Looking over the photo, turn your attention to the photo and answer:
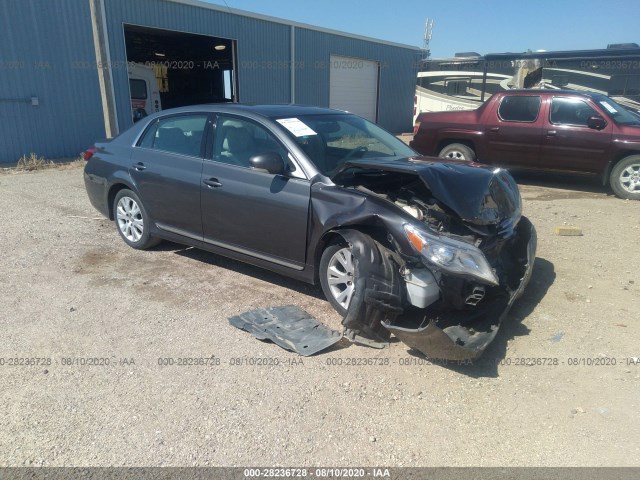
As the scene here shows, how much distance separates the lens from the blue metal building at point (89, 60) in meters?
11.7

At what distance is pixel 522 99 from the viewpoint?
360 inches

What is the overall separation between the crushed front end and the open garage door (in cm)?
1318

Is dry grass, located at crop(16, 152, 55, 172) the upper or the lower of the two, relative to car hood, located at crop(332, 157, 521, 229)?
lower

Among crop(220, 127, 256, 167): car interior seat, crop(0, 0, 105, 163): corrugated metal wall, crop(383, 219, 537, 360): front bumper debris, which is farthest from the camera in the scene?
crop(0, 0, 105, 163): corrugated metal wall

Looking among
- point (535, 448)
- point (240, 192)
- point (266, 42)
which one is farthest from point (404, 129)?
point (535, 448)

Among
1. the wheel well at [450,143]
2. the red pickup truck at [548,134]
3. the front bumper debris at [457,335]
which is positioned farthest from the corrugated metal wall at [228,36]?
the front bumper debris at [457,335]

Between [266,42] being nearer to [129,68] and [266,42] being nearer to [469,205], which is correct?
[129,68]

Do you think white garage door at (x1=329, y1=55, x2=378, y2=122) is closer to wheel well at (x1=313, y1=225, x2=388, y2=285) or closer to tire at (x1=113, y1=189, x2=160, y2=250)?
tire at (x1=113, y1=189, x2=160, y2=250)

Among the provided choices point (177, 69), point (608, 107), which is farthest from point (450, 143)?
point (177, 69)

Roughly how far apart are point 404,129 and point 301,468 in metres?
23.5

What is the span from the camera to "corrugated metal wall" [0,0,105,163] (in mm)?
11570

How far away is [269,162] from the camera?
12.7ft

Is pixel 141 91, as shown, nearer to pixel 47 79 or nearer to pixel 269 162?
pixel 47 79

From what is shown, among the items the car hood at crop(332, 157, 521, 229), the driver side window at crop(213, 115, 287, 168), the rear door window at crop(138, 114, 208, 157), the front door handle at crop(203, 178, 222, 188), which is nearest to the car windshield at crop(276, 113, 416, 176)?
the driver side window at crop(213, 115, 287, 168)
